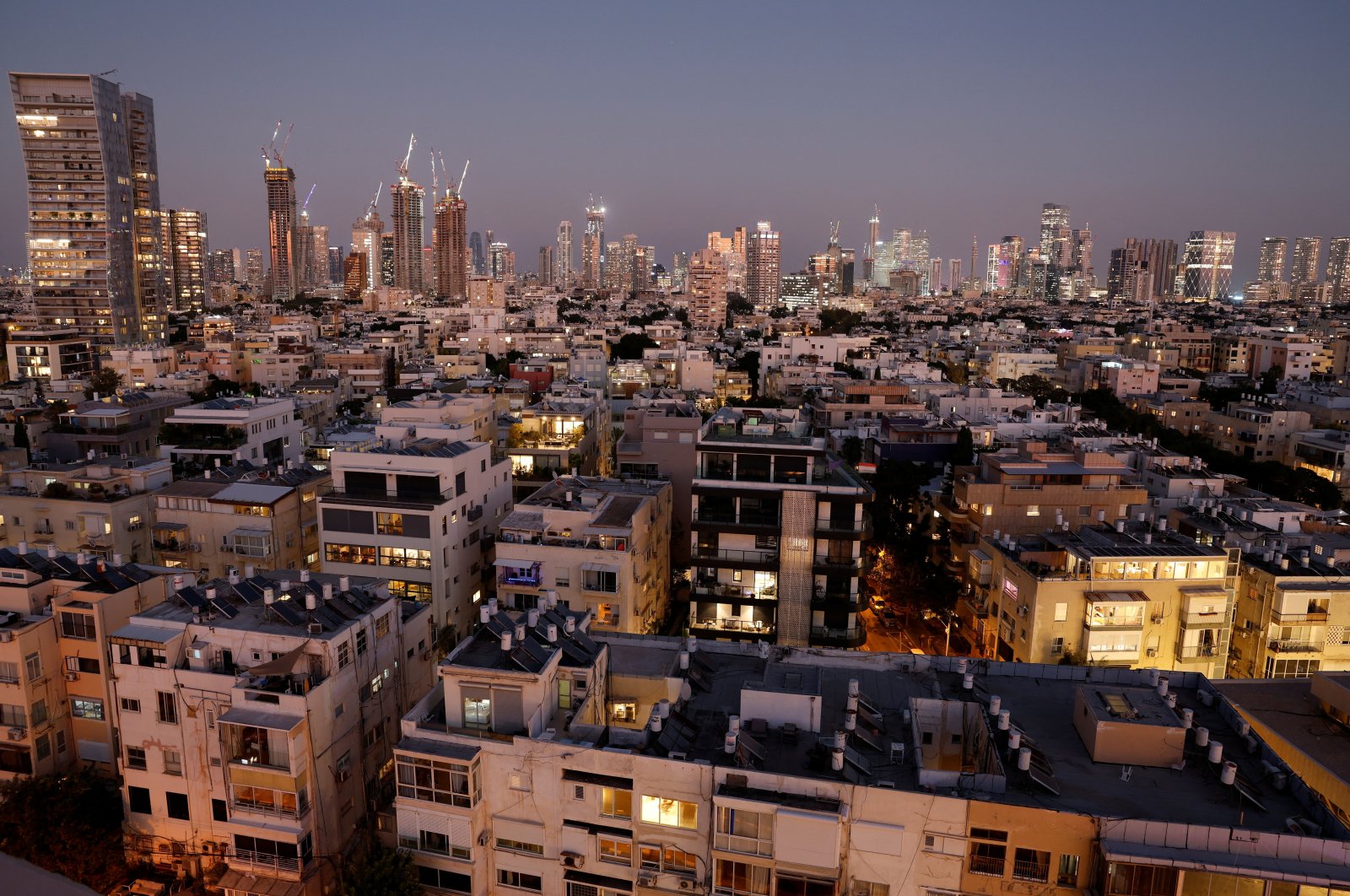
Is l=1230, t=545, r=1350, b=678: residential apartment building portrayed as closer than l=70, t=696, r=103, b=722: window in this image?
No

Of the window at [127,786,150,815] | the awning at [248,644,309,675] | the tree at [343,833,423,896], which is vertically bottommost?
the window at [127,786,150,815]

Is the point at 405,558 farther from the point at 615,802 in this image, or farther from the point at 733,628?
the point at 615,802

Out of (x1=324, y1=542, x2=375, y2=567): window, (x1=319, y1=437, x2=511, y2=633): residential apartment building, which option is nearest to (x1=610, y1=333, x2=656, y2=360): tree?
(x1=319, y1=437, x2=511, y2=633): residential apartment building

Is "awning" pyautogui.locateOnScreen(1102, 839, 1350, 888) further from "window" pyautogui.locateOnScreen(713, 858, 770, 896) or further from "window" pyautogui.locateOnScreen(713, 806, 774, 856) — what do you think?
"window" pyautogui.locateOnScreen(713, 858, 770, 896)

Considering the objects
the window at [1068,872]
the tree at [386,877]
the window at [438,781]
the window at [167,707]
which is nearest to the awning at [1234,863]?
the window at [1068,872]

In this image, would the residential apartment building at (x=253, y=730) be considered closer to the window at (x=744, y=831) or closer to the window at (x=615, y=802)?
the window at (x=615, y=802)
